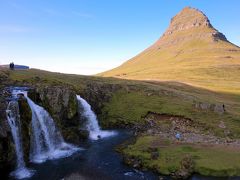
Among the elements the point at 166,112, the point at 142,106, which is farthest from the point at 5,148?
the point at 166,112

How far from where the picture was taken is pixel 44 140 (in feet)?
181

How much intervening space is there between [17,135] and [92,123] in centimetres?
2375

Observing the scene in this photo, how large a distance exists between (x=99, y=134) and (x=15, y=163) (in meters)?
23.3

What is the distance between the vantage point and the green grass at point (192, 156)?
45.2m

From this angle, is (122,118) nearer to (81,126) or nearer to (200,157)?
(81,126)

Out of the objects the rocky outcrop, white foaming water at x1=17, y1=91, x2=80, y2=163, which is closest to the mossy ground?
the rocky outcrop

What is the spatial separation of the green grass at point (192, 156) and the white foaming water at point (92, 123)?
11.5 metres

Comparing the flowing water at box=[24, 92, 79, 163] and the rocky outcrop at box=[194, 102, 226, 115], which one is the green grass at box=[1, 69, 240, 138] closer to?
the rocky outcrop at box=[194, 102, 226, 115]

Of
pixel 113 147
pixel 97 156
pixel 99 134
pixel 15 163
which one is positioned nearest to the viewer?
pixel 15 163

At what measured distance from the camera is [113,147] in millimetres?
57188

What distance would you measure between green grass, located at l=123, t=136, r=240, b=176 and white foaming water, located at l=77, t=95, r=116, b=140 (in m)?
11.5

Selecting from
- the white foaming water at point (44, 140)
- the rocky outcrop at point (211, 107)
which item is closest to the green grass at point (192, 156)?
the white foaming water at point (44, 140)

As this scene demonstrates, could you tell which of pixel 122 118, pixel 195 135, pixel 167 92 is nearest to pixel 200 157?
pixel 195 135

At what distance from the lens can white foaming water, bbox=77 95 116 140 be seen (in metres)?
66.3
